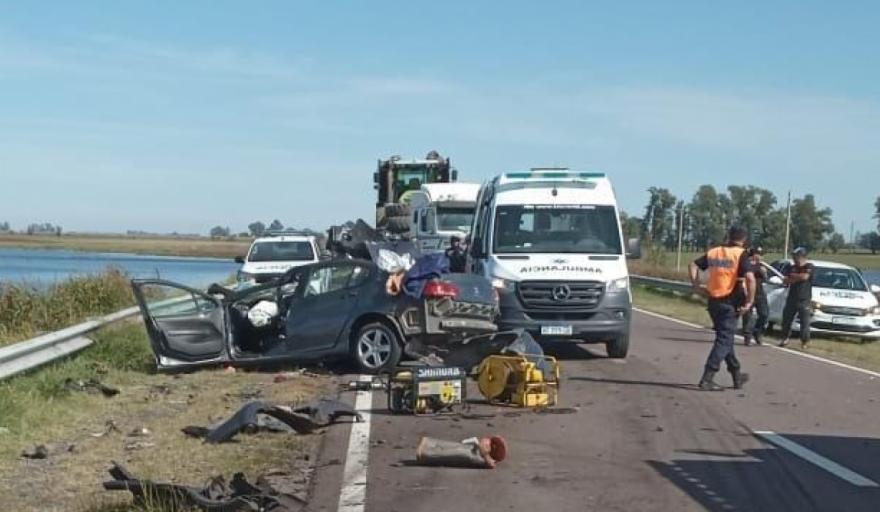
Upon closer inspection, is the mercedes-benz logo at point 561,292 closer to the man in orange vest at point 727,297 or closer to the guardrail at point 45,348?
the man in orange vest at point 727,297

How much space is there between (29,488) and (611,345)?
33.9 feet

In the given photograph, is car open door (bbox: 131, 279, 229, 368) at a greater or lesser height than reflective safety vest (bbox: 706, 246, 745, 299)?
lesser

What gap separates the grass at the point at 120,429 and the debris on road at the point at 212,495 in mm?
156

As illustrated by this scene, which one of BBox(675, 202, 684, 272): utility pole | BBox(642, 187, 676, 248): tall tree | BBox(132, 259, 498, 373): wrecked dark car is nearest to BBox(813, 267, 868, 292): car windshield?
BBox(132, 259, 498, 373): wrecked dark car

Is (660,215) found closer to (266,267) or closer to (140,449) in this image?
(266,267)

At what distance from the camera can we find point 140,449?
29.5ft

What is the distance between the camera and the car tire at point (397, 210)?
32.3 m

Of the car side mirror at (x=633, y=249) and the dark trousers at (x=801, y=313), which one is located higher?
the car side mirror at (x=633, y=249)

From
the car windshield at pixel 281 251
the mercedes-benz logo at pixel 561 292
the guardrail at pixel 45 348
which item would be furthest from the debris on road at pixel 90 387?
the car windshield at pixel 281 251

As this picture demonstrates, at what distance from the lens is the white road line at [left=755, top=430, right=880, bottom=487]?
8.18m

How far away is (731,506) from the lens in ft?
23.8

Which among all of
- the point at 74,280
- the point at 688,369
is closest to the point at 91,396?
the point at 688,369

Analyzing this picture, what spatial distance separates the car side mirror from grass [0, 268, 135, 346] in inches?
339

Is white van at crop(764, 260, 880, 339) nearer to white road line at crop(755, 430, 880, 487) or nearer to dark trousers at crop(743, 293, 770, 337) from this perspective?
dark trousers at crop(743, 293, 770, 337)
